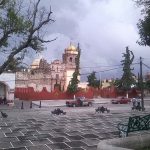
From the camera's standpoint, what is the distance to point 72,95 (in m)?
44.6

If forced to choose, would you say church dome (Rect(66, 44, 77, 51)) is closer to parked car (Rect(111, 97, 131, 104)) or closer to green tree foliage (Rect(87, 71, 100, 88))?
green tree foliage (Rect(87, 71, 100, 88))

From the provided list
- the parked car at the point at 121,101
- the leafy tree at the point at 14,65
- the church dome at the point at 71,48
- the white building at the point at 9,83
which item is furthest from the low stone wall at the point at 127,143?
the church dome at the point at 71,48

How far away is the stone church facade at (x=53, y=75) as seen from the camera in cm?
4462

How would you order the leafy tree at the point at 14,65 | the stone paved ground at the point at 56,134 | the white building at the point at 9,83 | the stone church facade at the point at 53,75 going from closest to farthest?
the leafy tree at the point at 14,65
the stone paved ground at the point at 56,134
the white building at the point at 9,83
the stone church facade at the point at 53,75

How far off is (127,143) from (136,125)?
3525mm

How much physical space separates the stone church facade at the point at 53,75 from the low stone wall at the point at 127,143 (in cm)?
3338

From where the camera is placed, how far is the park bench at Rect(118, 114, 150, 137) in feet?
40.8

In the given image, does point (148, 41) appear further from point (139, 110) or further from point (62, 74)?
point (62, 74)

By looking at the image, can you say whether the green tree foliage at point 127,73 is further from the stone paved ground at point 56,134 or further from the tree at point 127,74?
the stone paved ground at point 56,134

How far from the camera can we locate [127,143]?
362 inches

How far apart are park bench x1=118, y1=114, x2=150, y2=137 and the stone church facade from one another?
30.6 meters

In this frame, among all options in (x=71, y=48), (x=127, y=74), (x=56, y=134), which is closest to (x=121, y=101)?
(x=127, y=74)

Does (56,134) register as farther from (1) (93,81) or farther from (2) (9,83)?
(1) (93,81)

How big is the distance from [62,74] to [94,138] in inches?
1484
